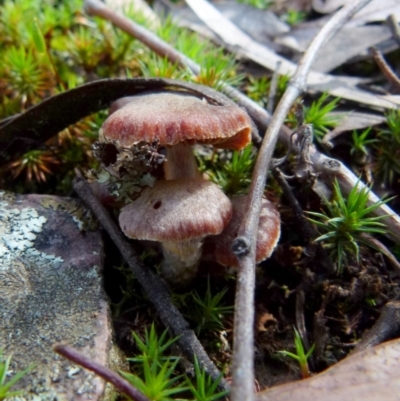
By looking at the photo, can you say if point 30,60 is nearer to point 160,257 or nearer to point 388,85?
point 160,257

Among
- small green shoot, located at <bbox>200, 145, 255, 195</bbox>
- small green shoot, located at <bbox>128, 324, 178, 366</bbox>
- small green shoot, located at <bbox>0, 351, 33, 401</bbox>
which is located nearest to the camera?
small green shoot, located at <bbox>0, 351, 33, 401</bbox>

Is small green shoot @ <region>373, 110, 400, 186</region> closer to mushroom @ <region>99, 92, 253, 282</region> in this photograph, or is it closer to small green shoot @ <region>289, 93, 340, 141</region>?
small green shoot @ <region>289, 93, 340, 141</region>

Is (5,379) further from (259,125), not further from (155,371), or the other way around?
(259,125)

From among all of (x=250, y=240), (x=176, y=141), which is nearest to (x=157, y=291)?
(x=250, y=240)

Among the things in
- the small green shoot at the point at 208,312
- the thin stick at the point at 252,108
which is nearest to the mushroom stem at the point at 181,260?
the small green shoot at the point at 208,312

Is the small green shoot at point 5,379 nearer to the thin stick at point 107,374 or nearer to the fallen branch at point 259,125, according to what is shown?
the thin stick at point 107,374

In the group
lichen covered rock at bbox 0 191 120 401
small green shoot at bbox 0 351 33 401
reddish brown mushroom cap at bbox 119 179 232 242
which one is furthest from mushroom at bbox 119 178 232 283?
small green shoot at bbox 0 351 33 401
